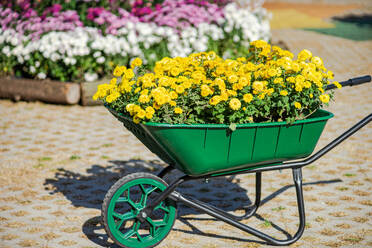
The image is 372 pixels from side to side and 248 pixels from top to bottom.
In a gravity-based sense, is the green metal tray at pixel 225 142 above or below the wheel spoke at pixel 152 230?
above

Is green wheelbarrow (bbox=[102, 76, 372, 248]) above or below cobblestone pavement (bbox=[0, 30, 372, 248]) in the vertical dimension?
above

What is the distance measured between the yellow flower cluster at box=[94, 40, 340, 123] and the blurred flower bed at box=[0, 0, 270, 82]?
3.90 m

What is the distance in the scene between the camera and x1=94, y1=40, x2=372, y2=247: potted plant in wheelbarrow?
288cm

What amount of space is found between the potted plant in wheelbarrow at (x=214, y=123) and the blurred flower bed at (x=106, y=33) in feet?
13.2

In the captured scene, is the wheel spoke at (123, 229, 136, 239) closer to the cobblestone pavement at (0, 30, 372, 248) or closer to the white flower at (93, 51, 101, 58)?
the cobblestone pavement at (0, 30, 372, 248)

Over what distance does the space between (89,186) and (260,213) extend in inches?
54.7

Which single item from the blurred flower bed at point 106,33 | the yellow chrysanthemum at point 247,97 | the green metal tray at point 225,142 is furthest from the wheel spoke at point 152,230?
the blurred flower bed at point 106,33

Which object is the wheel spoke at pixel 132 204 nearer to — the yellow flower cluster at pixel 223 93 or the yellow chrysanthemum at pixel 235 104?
the yellow flower cluster at pixel 223 93

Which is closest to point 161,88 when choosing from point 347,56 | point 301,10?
point 347,56

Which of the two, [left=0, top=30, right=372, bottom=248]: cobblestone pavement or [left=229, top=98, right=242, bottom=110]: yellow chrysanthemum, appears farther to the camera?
[left=0, top=30, right=372, bottom=248]: cobblestone pavement

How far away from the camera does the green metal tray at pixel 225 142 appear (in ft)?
9.34

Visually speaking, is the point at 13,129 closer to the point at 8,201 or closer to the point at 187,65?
the point at 8,201

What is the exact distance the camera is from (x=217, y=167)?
2.97m

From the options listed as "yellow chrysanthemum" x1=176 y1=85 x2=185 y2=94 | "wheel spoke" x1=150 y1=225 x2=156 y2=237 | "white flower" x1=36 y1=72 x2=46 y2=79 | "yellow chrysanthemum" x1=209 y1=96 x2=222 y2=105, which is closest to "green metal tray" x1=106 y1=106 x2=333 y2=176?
"yellow chrysanthemum" x1=209 y1=96 x2=222 y2=105
